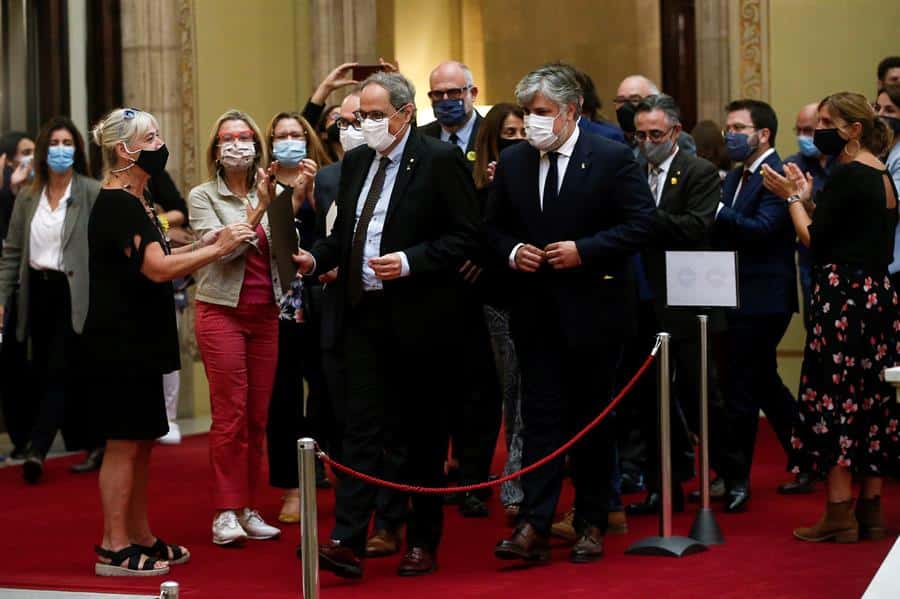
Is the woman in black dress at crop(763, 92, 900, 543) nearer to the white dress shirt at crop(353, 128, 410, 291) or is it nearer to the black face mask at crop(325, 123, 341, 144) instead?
the white dress shirt at crop(353, 128, 410, 291)

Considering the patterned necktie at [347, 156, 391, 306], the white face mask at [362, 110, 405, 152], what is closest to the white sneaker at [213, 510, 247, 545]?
the patterned necktie at [347, 156, 391, 306]

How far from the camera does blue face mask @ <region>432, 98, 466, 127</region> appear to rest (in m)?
8.16

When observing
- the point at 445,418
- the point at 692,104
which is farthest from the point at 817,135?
the point at 692,104

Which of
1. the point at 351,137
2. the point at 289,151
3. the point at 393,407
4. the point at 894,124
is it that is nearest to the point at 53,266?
the point at 289,151

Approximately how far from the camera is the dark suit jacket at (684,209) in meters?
7.76

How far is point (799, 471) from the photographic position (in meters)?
7.28

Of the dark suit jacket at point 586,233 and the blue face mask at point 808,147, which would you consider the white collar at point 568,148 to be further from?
the blue face mask at point 808,147

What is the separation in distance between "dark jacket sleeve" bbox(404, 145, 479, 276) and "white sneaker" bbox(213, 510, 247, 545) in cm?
149

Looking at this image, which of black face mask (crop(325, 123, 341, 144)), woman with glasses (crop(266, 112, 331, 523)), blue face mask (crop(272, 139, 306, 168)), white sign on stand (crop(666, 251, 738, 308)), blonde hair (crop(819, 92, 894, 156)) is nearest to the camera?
blonde hair (crop(819, 92, 894, 156))

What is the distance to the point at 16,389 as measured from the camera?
33.6 ft

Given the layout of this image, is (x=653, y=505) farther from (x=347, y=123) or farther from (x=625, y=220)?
(x=347, y=123)

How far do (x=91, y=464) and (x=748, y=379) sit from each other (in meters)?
3.71

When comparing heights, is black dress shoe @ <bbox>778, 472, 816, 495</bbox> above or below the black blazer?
below

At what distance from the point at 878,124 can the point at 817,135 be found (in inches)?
9.8
